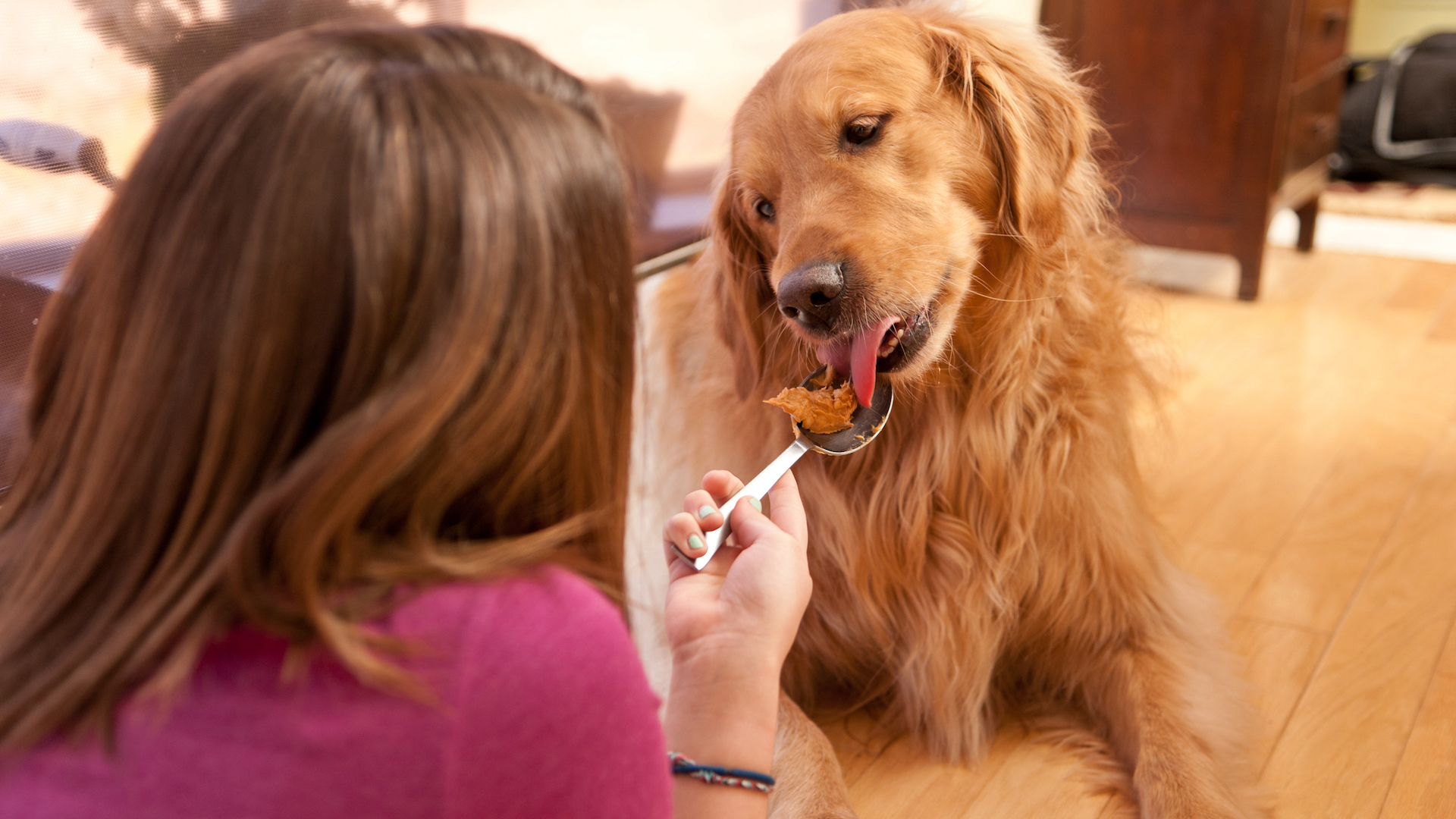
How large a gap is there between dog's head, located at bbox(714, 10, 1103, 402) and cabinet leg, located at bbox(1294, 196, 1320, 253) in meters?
2.95

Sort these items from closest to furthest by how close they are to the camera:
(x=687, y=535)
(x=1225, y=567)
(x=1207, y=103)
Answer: (x=687, y=535), (x=1225, y=567), (x=1207, y=103)

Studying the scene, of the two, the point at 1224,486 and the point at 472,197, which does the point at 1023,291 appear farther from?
the point at 1224,486

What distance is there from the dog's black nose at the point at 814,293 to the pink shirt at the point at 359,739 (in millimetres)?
681

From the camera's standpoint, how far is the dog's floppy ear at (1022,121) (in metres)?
1.40

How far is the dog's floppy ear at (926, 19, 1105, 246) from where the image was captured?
1.40m

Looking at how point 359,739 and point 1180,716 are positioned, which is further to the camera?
point 1180,716

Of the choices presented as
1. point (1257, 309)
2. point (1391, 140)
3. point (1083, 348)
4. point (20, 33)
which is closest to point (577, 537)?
point (1083, 348)

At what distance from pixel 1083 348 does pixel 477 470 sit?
97 centimetres

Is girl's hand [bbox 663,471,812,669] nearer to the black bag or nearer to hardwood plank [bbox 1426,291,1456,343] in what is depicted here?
hardwood plank [bbox 1426,291,1456,343]

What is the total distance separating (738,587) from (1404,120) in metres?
4.86

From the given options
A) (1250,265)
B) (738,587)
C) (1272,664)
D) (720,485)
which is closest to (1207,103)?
(1250,265)

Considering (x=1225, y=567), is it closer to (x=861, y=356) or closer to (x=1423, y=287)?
(x=861, y=356)

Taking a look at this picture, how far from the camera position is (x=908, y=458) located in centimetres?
146

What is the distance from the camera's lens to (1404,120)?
4.72 metres
